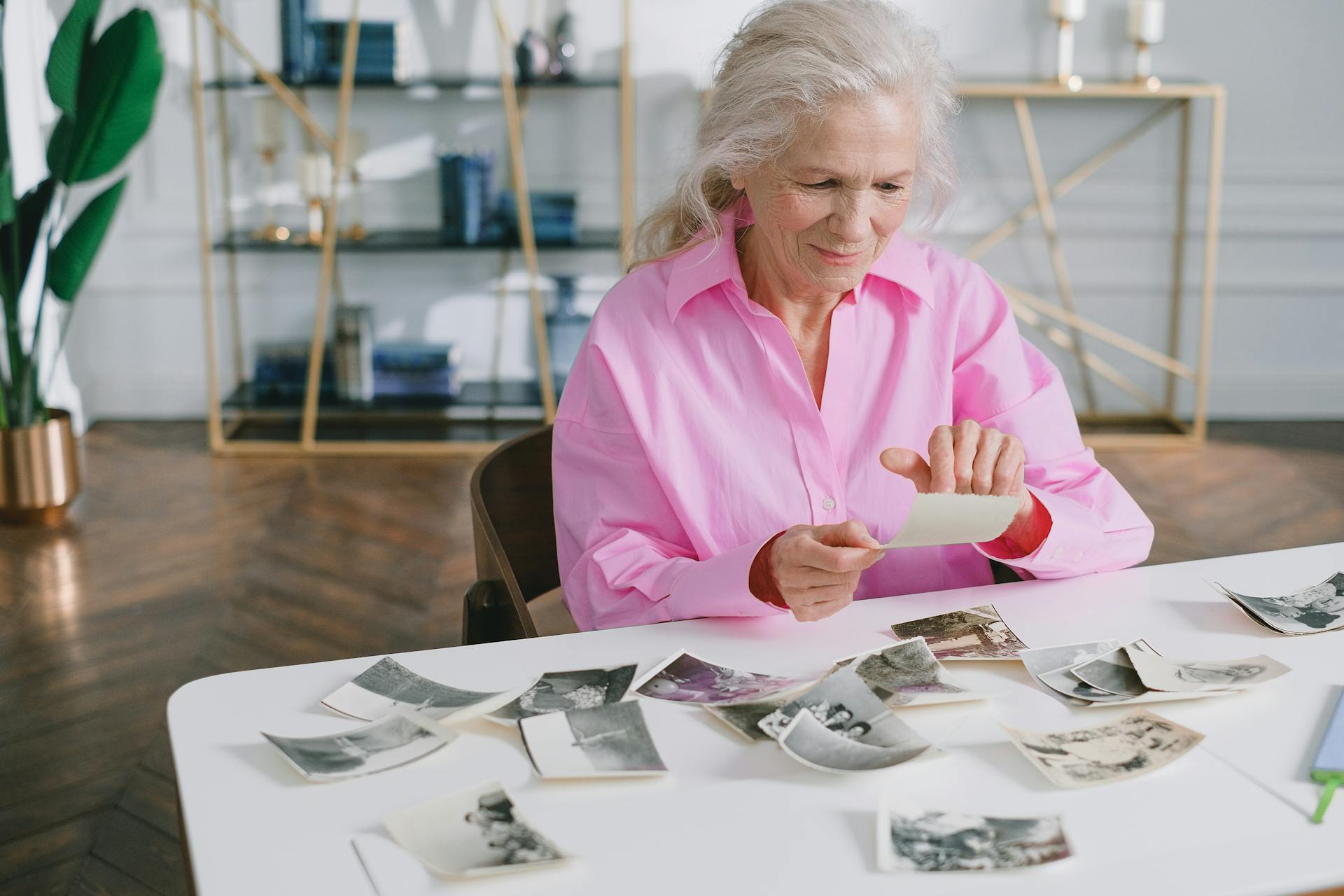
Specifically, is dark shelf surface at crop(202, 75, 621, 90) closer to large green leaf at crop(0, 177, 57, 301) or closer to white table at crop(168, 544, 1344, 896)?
large green leaf at crop(0, 177, 57, 301)

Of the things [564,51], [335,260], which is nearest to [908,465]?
[564,51]

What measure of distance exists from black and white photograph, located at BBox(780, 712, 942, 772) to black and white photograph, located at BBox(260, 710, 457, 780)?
302mm

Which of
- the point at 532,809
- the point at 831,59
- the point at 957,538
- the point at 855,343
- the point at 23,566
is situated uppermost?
the point at 831,59

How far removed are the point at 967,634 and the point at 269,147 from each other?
3.86 meters

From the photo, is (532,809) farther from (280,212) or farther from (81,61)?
(280,212)

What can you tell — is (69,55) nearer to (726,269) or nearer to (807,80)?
(726,269)

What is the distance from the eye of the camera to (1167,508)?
402cm

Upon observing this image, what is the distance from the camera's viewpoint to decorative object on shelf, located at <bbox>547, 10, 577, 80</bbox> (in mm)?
4586

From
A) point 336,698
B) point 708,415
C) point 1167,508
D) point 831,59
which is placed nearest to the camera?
point 336,698

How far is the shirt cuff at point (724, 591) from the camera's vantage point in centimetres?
143

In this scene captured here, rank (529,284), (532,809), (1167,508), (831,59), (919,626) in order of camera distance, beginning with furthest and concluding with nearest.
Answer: (529,284) < (1167,508) < (831,59) < (919,626) < (532,809)

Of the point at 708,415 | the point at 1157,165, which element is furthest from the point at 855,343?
the point at 1157,165

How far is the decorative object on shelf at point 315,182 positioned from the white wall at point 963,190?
0.78ft

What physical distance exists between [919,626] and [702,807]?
17.5 inches
